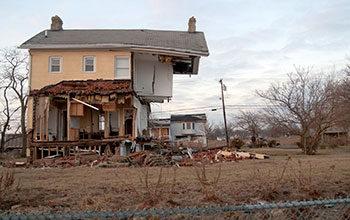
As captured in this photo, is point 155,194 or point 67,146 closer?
point 155,194

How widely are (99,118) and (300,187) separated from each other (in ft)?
56.1

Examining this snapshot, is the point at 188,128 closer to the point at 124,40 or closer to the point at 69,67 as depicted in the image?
the point at 124,40

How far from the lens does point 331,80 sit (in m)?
21.3

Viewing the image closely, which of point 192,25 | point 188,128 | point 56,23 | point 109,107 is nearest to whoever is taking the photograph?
point 109,107

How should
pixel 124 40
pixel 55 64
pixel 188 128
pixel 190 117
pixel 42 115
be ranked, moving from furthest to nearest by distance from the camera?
pixel 190 117
pixel 188 128
pixel 124 40
pixel 55 64
pixel 42 115

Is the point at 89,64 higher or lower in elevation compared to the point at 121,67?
higher

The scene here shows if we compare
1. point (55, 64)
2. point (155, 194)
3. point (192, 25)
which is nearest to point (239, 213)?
point (155, 194)

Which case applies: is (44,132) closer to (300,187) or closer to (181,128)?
(300,187)

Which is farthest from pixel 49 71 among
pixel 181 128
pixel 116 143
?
pixel 181 128

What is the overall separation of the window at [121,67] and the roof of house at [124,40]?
2.85 feet

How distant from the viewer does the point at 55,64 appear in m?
20.4

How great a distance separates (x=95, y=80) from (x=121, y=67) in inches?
77.0

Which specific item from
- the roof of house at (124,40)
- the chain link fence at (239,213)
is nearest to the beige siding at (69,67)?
the roof of house at (124,40)

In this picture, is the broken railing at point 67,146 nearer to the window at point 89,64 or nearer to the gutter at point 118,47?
the window at point 89,64
